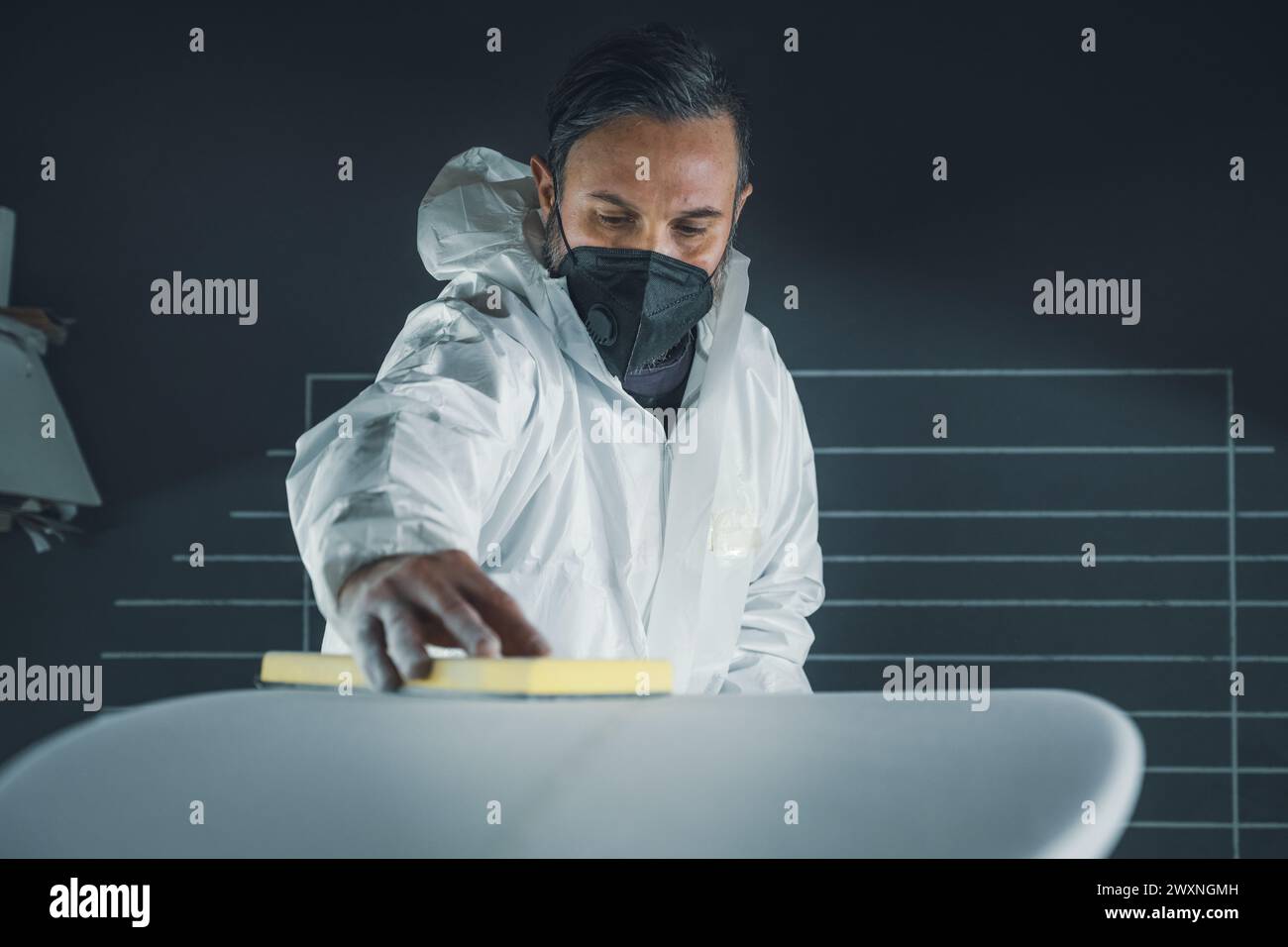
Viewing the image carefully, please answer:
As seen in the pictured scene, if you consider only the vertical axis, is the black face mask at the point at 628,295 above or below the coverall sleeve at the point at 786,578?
above

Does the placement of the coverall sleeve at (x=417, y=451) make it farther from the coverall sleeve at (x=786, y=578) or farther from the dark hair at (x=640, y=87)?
the coverall sleeve at (x=786, y=578)

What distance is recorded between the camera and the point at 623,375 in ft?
4.05

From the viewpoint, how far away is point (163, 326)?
7.00ft

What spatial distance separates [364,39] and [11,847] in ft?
6.21

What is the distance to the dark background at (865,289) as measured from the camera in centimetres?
206

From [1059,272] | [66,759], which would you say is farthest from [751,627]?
[1059,272]

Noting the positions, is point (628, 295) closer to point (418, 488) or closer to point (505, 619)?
point (418, 488)

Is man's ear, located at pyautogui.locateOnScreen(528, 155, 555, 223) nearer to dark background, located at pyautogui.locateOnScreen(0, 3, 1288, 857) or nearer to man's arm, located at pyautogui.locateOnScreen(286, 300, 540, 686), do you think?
man's arm, located at pyautogui.locateOnScreen(286, 300, 540, 686)

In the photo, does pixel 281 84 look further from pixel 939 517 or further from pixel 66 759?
pixel 66 759

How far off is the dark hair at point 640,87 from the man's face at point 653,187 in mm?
16

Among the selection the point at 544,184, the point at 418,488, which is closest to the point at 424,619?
the point at 418,488

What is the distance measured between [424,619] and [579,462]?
61cm

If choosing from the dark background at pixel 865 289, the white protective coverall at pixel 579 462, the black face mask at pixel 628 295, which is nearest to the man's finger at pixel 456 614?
the white protective coverall at pixel 579 462

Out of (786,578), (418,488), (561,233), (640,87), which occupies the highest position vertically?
(640,87)
